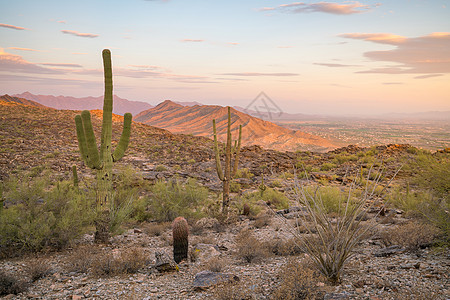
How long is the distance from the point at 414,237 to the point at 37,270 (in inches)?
314

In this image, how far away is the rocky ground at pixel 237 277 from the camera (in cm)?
511

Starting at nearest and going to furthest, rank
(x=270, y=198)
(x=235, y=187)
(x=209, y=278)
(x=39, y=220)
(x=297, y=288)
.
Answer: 1. (x=297, y=288)
2. (x=209, y=278)
3. (x=39, y=220)
4. (x=270, y=198)
5. (x=235, y=187)

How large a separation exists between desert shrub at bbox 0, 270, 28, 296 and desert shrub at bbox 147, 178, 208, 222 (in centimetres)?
608

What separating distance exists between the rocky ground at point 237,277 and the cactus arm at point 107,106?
2.60 m

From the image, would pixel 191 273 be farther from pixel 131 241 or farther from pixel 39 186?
pixel 39 186

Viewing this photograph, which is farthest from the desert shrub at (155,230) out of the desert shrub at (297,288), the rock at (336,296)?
the rock at (336,296)

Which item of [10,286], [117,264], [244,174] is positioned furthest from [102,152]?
[244,174]

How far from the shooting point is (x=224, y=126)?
61.8 metres

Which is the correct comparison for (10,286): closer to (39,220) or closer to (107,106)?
(39,220)

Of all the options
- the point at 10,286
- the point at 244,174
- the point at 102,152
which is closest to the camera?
the point at 10,286

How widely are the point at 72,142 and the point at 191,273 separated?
3026cm

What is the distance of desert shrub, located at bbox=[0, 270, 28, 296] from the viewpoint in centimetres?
539

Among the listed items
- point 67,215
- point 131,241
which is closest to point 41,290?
point 67,215

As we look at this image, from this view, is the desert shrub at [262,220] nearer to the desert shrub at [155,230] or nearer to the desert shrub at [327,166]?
the desert shrub at [155,230]
